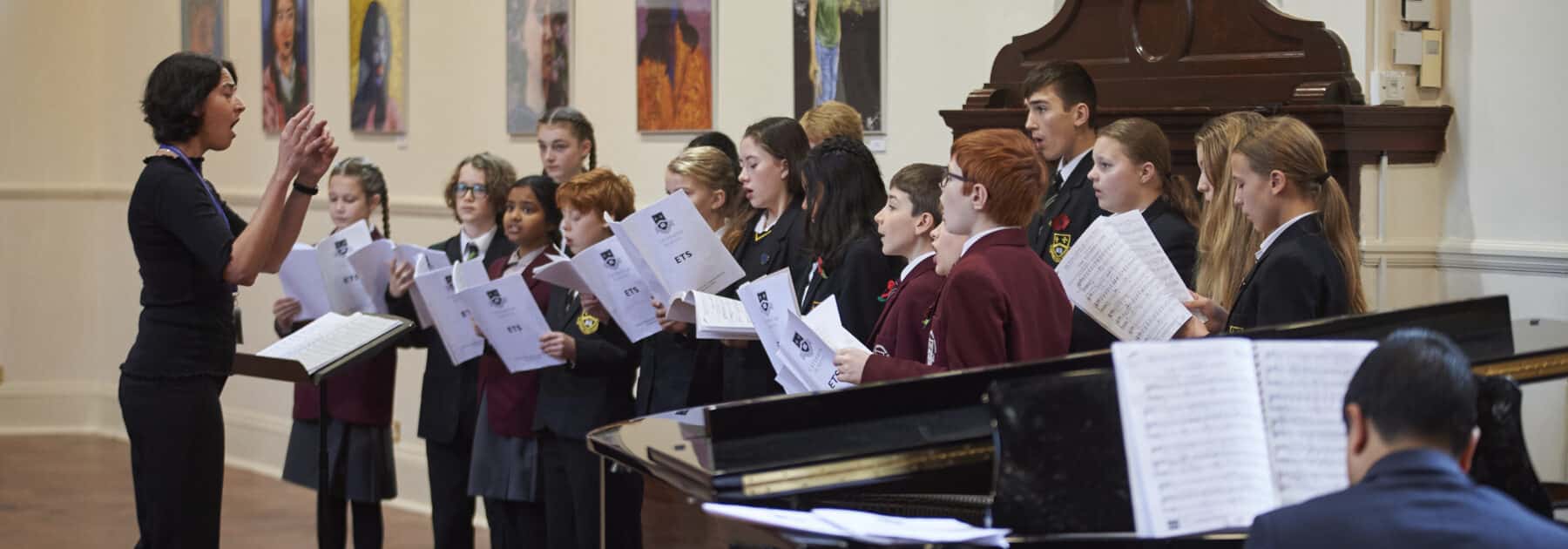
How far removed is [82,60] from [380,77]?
2.93 m

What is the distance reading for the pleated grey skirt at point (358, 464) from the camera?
236 inches

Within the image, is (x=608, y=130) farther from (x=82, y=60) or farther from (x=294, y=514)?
(x=82, y=60)

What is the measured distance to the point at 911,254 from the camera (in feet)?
13.8

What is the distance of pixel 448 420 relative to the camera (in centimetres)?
587

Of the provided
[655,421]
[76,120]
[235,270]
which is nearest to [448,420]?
[235,270]

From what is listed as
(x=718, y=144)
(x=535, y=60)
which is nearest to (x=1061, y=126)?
(x=718, y=144)

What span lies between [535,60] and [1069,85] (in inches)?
149

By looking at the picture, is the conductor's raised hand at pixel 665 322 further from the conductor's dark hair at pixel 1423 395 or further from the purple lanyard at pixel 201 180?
the conductor's dark hair at pixel 1423 395

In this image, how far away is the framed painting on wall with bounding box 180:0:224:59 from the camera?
33.6ft

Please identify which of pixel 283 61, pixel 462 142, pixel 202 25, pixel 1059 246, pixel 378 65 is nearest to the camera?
pixel 1059 246

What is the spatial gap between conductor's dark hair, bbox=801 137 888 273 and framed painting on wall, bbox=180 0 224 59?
659cm

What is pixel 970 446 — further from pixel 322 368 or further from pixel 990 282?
pixel 322 368

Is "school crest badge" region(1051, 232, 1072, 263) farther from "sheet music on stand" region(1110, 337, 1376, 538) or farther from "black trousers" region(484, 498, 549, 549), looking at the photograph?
"sheet music on stand" region(1110, 337, 1376, 538)

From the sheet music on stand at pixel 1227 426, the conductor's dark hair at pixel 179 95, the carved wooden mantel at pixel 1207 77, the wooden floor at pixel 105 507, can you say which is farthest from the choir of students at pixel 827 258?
the wooden floor at pixel 105 507
